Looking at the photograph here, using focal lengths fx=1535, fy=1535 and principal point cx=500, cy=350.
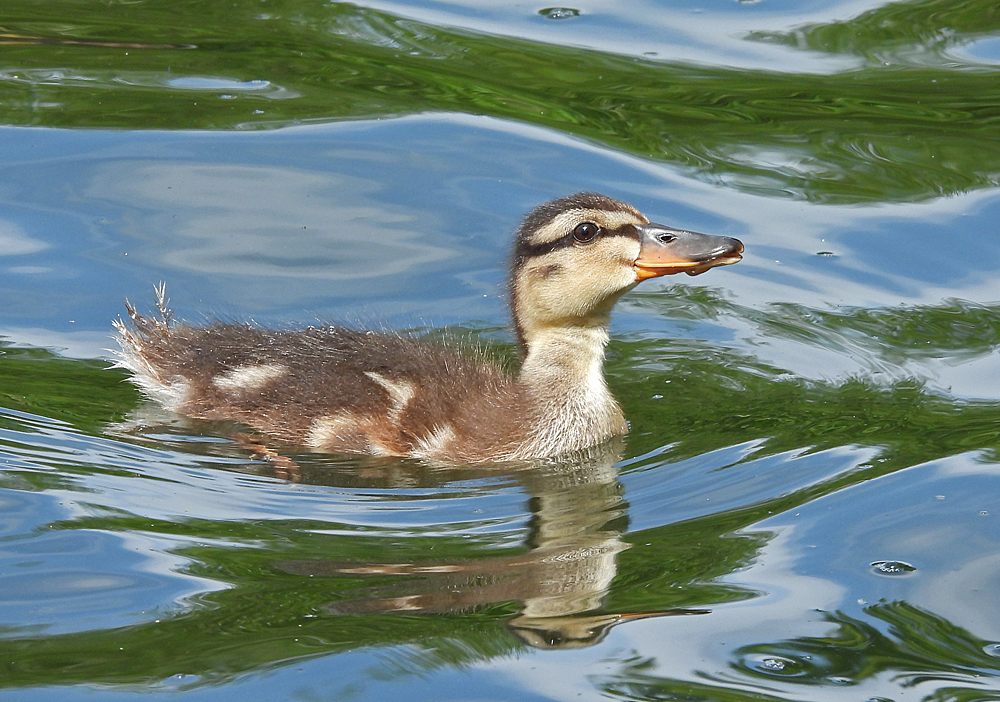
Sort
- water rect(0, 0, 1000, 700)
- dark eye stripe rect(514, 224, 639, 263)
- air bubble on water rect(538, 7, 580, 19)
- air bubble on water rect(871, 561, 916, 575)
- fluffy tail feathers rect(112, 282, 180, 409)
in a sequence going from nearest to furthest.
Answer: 1. water rect(0, 0, 1000, 700)
2. air bubble on water rect(871, 561, 916, 575)
3. dark eye stripe rect(514, 224, 639, 263)
4. fluffy tail feathers rect(112, 282, 180, 409)
5. air bubble on water rect(538, 7, 580, 19)

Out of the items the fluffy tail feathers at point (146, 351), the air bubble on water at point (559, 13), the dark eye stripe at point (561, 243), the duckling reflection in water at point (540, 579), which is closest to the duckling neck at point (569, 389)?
the dark eye stripe at point (561, 243)

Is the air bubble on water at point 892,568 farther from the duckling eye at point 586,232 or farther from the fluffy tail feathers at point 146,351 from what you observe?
Answer: the fluffy tail feathers at point 146,351

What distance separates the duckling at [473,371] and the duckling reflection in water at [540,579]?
0.54m

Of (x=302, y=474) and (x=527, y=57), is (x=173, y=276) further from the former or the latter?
(x=527, y=57)

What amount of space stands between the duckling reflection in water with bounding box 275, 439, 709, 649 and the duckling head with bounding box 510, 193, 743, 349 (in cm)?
86

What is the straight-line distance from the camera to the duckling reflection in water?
4.22 m

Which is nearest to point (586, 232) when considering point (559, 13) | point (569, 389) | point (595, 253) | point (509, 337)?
point (595, 253)

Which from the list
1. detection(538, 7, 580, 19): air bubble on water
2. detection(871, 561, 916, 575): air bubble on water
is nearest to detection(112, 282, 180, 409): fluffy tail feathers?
detection(871, 561, 916, 575): air bubble on water

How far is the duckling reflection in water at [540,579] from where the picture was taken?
4219 millimetres

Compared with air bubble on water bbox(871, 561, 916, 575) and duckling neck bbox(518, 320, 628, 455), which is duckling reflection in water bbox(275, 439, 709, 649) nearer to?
duckling neck bbox(518, 320, 628, 455)

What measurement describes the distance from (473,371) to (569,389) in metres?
0.37

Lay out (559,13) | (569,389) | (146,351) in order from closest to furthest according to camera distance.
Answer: (569,389), (146,351), (559,13)

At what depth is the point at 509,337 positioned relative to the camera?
681cm

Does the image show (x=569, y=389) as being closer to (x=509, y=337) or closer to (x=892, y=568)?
(x=509, y=337)
